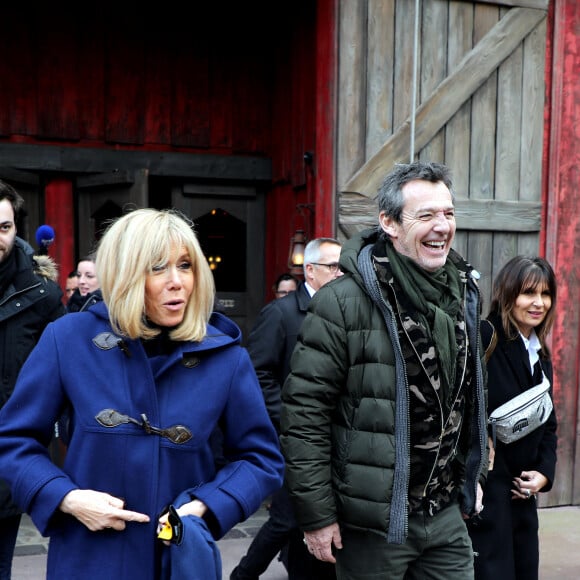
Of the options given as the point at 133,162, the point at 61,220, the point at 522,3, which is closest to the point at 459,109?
the point at 522,3

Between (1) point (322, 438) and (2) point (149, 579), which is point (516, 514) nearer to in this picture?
(1) point (322, 438)

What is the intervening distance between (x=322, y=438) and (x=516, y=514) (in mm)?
1329

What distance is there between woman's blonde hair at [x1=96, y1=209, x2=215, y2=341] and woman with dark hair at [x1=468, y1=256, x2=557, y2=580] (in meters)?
1.71

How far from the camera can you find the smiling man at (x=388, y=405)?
2512 mm

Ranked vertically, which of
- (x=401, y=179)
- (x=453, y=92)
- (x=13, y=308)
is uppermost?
(x=453, y=92)

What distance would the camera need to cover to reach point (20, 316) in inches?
125

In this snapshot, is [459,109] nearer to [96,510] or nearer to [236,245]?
[236,245]

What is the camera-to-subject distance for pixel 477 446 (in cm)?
277

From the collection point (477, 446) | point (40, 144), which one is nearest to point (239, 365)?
point (477, 446)

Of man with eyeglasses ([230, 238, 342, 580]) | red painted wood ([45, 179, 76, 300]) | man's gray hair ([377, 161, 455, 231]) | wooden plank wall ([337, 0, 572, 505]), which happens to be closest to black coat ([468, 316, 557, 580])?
man with eyeglasses ([230, 238, 342, 580])

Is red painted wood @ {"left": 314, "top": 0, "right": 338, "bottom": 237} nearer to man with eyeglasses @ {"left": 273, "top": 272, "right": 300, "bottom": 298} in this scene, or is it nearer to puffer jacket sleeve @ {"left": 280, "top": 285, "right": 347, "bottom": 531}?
man with eyeglasses @ {"left": 273, "top": 272, "right": 300, "bottom": 298}

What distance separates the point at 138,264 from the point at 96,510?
2.06ft

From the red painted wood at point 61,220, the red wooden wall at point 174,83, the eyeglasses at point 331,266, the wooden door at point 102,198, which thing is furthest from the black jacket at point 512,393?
the red painted wood at point 61,220

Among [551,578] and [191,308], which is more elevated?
[191,308]
